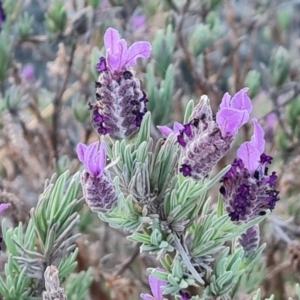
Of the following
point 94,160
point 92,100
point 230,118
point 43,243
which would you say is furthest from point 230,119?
point 92,100

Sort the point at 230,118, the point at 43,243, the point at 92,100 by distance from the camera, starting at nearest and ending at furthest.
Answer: the point at 230,118 → the point at 43,243 → the point at 92,100

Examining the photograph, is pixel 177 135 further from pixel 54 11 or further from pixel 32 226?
pixel 54 11

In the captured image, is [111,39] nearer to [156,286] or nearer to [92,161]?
[92,161]

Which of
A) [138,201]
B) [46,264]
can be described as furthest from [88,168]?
[46,264]

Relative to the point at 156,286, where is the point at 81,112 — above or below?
below

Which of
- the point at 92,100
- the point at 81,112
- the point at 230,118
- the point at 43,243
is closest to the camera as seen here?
the point at 230,118

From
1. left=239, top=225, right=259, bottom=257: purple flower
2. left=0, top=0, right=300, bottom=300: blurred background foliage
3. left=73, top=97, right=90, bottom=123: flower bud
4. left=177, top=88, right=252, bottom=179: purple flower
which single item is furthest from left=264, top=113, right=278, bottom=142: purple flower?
left=177, top=88, right=252, bottom=179: purple flower
